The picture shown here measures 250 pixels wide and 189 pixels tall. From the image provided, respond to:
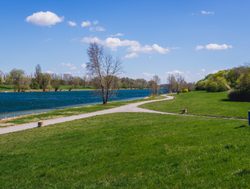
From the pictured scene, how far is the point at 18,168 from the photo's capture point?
1122 cm

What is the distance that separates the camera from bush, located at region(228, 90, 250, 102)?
41.3 meters

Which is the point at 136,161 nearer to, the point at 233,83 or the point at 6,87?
the point at 233,83

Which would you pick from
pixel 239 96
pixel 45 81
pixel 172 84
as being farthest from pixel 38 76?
pixel 239 96

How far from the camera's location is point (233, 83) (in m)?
73.0

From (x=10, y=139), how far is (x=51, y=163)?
7.99 metres

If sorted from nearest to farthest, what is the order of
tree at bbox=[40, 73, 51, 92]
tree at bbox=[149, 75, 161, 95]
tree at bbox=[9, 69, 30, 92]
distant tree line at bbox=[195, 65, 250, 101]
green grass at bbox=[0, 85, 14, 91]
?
distant tree line at bbox=[195, 65, 250, 101]
tree at bbox=[149, 75, 161, 95]
tree at bbox=[9, 69, 30, 92]
green grass at bbox=[0, 85, 14, 91]
tree at bbox=[40, 73, 51, 92]

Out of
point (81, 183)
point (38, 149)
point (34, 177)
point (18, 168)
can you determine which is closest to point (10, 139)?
point (38, 149)

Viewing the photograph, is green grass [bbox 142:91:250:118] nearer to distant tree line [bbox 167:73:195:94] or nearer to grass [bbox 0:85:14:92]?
distant tree line [bbox 167:73:195:94]

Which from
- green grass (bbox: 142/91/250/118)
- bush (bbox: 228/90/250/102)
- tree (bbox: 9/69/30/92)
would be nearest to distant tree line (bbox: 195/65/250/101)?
bush (bbox: 228/90/250/102)

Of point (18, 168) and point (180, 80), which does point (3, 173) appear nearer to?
point (18, 168)

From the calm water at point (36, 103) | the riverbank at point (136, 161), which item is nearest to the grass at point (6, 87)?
the calm water at point (36, 103)

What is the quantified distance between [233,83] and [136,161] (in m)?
68.2

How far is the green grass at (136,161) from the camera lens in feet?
24.5

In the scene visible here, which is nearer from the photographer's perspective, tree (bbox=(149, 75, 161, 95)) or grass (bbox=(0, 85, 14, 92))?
tree (bbox=(149, 75, 161, 95))
